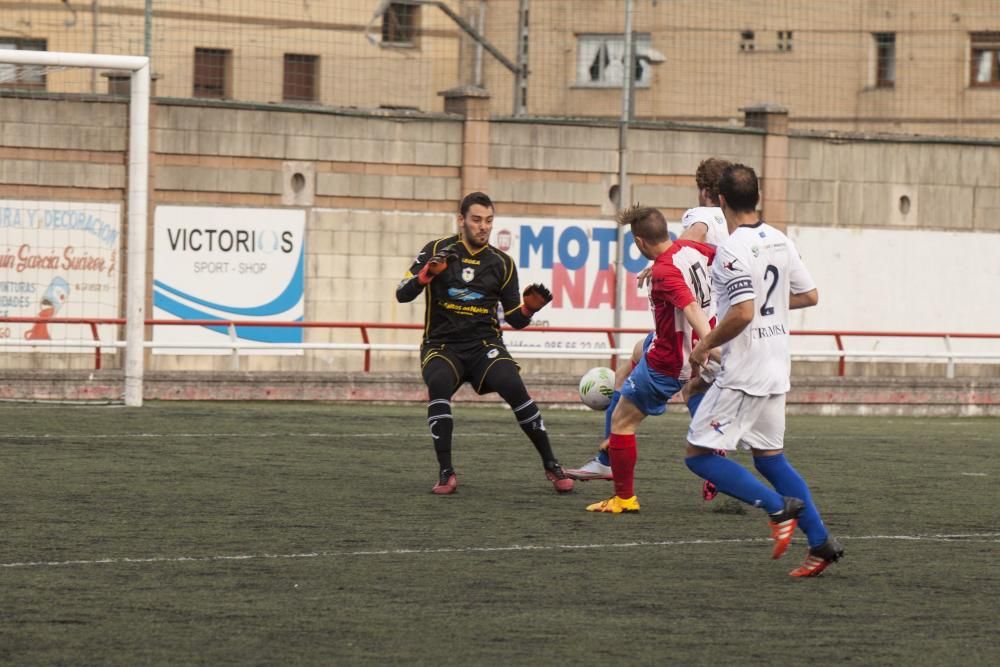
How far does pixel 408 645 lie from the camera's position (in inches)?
254

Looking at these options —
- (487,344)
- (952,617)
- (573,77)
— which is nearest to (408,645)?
(952,617)

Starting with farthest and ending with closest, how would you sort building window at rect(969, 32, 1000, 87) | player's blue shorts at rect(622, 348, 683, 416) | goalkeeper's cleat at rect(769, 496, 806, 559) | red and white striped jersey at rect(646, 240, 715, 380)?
1. building window at rect(969, 32, 1000, 87)
2. player's blue shorts at rect(622, 348, 683, 416)
3. red and white striped jersey at rect(646, 240, 715, 380)
4. goalkeeper's cleat at rect(769, 496, 806, 559)

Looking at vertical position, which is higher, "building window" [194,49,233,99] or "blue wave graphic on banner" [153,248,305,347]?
"building window" [194,49,233,99]

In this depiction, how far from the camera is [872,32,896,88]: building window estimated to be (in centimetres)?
4072

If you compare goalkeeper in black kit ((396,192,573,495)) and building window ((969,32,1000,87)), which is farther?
building window ((969,32,1000,87))

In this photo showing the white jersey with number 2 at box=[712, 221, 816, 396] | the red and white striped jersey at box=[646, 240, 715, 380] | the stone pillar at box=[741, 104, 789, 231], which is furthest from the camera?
the stone pillar at box=[741, 104, 789, 231]

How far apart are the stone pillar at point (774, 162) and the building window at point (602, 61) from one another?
→ 949 centimetres

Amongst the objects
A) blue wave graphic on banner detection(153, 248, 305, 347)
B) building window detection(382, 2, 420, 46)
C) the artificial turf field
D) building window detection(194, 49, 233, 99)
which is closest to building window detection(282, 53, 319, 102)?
building window detection(194, 49, 233, 99)

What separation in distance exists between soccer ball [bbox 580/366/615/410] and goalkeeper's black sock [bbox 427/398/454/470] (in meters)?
1.09

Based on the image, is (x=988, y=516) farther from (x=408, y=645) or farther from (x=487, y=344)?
(x=408, y=645)

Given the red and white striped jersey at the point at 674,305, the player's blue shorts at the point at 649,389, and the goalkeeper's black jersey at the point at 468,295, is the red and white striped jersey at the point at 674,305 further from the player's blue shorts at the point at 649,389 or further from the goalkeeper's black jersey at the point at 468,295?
the goalkeeper's black jersey at the point at 468,295

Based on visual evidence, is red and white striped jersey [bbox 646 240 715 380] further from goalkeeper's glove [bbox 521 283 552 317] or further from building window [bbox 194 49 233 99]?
building window [bbox 194 49 233 99]

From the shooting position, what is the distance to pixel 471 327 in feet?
37.6

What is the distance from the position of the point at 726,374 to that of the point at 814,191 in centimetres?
2297
